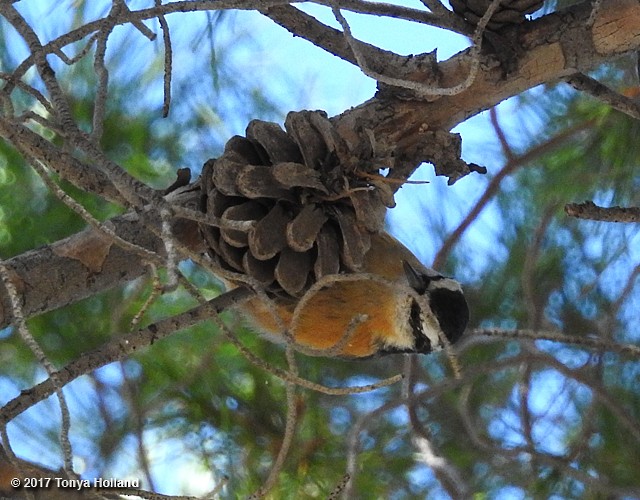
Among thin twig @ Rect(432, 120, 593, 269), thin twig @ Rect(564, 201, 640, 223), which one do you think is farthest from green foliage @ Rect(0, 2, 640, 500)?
thin twig @ Rect(564, 201, 640, 223)

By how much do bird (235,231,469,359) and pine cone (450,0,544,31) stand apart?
204 mm

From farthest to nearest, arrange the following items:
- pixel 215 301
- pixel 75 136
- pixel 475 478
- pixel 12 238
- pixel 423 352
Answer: pixel 475 478, pixel 12 238, pixel 423 352, pixel 215 301, pixel 75 136

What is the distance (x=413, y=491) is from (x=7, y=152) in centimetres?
73

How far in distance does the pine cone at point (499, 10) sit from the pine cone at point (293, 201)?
0.15m

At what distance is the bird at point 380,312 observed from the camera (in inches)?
31.0

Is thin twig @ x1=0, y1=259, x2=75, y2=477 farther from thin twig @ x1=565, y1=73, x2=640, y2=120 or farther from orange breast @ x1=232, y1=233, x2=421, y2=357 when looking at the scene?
thin twig @ x1=565, y1=73, x2=640, y2=120

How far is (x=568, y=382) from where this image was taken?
48.9 inches

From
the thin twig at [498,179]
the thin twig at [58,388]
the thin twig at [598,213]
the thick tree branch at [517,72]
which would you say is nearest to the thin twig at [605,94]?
the thick tree branch at [517,72]

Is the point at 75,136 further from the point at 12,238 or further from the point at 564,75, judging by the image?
the point at 12,238

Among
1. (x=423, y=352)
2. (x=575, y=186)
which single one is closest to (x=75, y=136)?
(x=423, y=352)

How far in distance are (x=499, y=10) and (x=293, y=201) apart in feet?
0.75

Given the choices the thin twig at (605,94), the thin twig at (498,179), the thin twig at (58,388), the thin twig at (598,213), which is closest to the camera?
the thin twig at (58,388)

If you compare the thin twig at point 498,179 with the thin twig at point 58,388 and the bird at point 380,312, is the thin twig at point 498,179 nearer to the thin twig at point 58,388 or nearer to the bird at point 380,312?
the bird at point 380,312

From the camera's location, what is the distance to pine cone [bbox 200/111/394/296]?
65 cm
